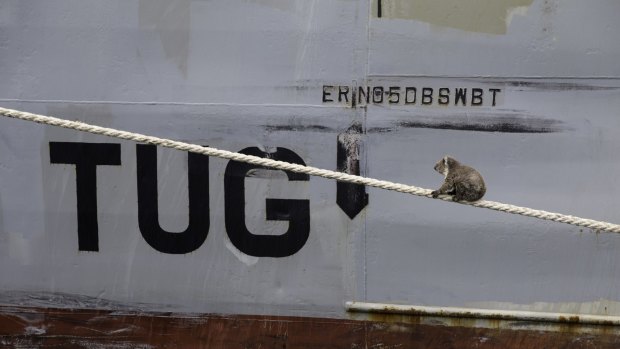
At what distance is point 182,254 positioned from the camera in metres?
3.23

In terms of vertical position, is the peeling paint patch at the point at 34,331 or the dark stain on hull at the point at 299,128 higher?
the dark stain on hull at the point at 299,128

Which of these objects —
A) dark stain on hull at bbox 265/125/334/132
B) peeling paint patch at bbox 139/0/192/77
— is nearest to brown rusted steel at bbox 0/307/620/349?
dark stain on hull at bbox 265/125/334/132

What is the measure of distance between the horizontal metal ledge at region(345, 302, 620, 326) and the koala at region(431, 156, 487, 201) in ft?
3.09

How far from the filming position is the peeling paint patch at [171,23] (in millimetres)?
3074

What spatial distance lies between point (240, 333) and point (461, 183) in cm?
143

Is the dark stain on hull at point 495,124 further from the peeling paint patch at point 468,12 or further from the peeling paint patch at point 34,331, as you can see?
the peeling paint patch at point 34,331

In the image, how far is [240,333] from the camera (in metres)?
3.28

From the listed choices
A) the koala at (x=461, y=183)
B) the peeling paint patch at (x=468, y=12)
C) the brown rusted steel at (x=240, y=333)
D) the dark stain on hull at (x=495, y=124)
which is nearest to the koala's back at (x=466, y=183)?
the koala at (x=461, y=183)

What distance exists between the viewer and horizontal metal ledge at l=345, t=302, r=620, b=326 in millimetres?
3029

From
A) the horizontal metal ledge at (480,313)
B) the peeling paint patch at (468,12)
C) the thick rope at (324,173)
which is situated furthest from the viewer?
the horizontal metal ledge at (480,313)

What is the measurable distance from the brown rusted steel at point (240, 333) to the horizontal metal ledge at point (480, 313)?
6cm

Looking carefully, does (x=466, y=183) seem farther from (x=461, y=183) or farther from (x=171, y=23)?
A: (x=171, y=23)

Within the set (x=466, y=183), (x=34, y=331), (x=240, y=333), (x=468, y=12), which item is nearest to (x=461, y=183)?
(x=466, y=183)

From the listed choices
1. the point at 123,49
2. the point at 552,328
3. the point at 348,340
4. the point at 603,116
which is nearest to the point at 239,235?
the point at 348,340
